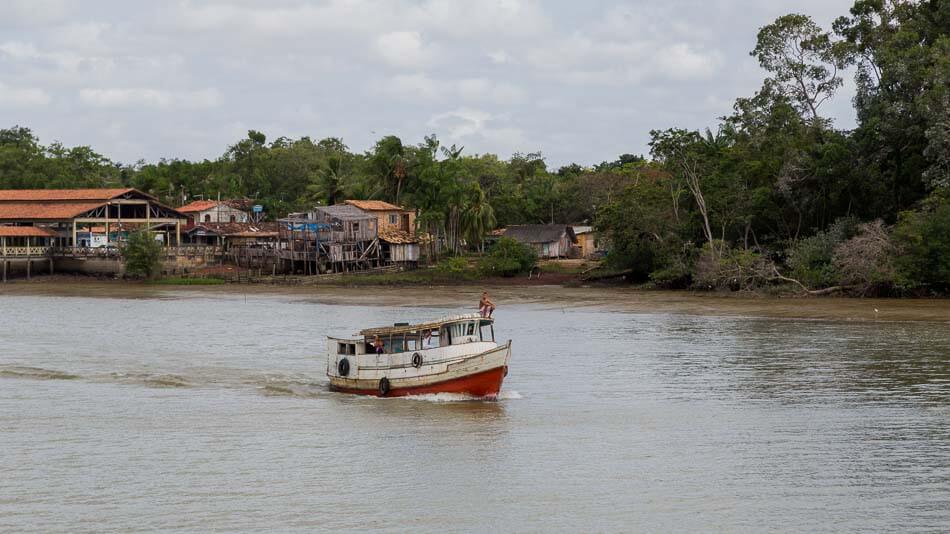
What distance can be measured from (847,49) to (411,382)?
4235 centimetres

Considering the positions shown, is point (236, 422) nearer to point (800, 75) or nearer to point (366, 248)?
point (800, 75)

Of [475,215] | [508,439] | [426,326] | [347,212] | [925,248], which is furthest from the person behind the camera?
[475,215]

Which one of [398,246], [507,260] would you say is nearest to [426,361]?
[507,260]

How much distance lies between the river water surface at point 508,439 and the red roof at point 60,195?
40420 mm

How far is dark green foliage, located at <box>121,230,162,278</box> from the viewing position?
73062 millimetres

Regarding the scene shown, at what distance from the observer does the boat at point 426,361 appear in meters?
27.5

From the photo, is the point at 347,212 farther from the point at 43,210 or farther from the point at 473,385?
the point at 473,385

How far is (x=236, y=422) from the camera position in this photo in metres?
25.2


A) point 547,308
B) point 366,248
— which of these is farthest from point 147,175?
point 547,308

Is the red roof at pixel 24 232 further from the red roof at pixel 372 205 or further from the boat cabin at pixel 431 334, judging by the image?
the boat cabin at pixel 431 334

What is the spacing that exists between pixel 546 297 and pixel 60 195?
41357 mm

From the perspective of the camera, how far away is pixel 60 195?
8175cm

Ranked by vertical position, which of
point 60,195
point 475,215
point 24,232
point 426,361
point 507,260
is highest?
point 60,195

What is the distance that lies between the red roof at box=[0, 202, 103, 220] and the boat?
181ft
